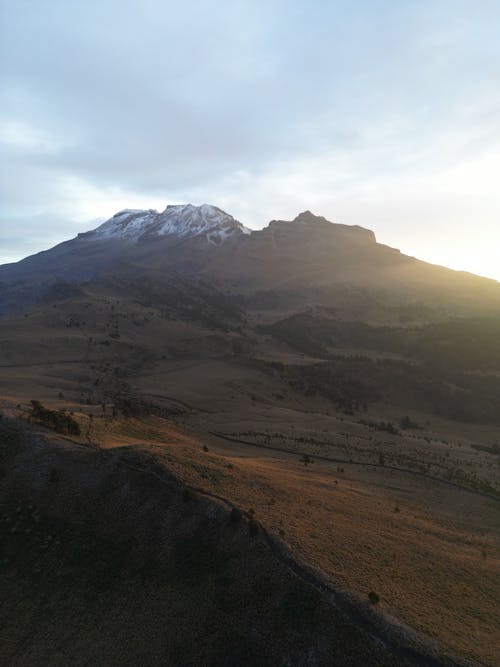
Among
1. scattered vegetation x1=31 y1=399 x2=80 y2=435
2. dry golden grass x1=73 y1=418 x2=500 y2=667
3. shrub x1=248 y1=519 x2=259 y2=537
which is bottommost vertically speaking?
dry golden grass x1=73 y1=418 x2=500 y2=667

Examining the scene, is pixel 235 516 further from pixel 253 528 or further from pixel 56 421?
pixel 56 421

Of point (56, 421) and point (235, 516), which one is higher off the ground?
point (56, 421)

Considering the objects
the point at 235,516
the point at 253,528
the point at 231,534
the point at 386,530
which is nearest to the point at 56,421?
the point at 235,516

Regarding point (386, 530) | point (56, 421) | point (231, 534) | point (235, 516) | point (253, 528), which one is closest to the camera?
point (253, 528)

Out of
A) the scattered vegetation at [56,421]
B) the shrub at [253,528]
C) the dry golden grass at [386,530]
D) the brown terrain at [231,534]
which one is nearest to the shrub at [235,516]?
the brown terrain at [231,534]

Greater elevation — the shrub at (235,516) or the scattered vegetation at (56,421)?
the scattered vegetation at (56,421)

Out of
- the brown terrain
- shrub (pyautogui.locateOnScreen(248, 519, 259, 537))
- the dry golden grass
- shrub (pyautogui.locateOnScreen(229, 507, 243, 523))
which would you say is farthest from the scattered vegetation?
shrub (pyautogui.locateOnScreen(248, 519, 259, 537))

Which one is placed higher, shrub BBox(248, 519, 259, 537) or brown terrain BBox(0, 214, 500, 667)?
shrub BBox(248, 519, 259, 537)

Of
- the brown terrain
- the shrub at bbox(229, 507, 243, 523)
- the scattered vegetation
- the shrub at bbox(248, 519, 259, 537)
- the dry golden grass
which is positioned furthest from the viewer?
the scattered vegetation

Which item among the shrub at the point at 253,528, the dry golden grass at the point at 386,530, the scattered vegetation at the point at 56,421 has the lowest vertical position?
the dry golden grass at the point at 386,530

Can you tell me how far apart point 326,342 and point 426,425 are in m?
51.4

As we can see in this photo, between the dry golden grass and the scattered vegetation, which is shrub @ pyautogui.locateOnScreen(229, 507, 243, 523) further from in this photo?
the scattered vegetation

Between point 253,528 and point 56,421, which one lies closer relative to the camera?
point 253,528

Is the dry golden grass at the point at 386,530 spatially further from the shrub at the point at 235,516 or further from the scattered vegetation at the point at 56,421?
the scattered vegetation at the point at 56,421
